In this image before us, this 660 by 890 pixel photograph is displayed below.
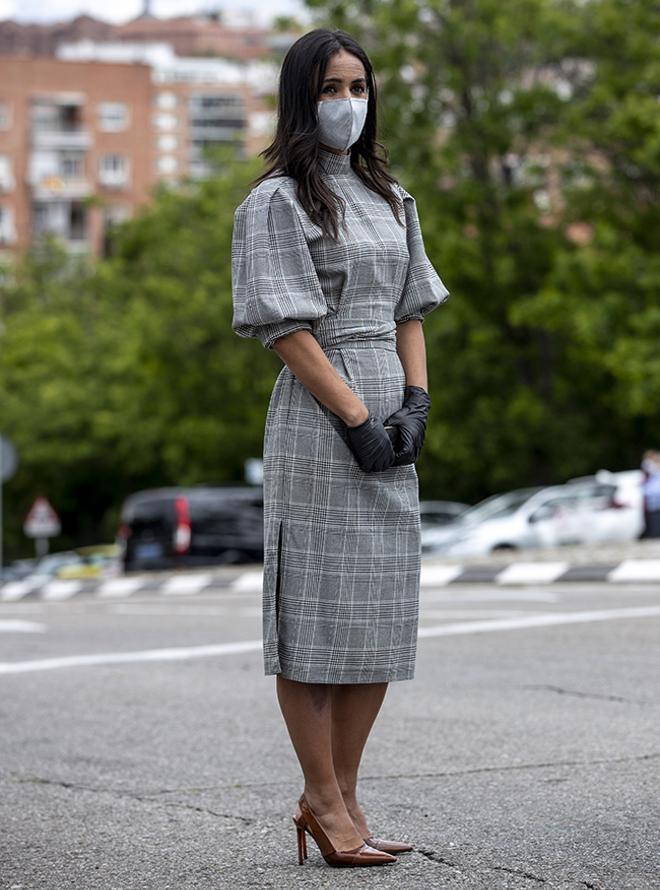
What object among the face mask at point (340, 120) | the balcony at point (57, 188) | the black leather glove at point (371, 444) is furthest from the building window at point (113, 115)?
the black leather glove at point (371, 444)

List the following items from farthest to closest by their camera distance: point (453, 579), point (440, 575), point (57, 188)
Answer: point (57, 188)
point (440, 575)
point (453, 579)

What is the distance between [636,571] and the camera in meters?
16.6

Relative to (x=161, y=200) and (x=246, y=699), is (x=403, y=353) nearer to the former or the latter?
(x=246, y=699)

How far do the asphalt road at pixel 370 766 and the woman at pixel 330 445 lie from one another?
13.7 inches

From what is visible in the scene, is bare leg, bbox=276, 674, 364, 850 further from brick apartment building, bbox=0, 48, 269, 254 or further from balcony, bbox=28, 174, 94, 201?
balcony, bbox=28, 174, 94, 201

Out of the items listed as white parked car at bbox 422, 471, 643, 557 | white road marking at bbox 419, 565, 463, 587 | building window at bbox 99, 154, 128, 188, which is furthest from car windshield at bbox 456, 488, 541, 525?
building window at bbox 99, 154, 128, 188

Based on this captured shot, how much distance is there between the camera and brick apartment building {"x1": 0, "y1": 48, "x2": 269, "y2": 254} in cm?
10875

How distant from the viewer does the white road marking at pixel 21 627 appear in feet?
43.9

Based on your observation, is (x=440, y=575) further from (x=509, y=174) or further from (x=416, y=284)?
(x=509, y=174)

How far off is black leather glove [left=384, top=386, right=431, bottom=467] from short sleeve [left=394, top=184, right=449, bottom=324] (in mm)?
267

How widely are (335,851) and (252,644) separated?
6998mm

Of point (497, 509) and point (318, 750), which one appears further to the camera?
point (497, 509)

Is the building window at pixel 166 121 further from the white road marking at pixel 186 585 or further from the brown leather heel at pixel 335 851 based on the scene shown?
the brown leather heel at pixel 335 851

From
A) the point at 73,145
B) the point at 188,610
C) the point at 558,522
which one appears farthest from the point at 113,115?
the point at 188,610
